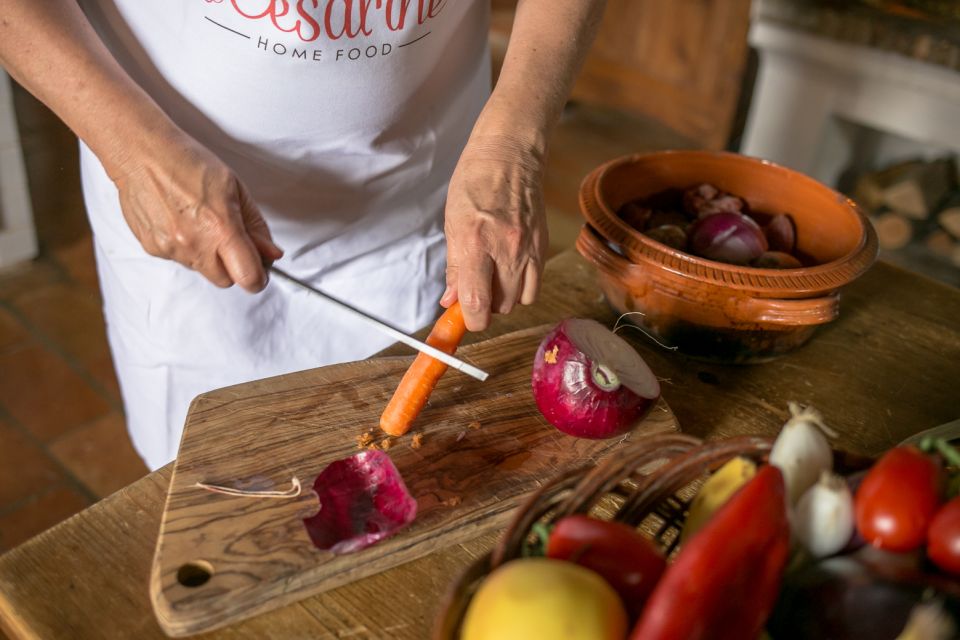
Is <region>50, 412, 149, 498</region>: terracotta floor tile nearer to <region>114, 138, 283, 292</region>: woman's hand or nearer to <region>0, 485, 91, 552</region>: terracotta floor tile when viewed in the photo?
<region>0, 485, 91, 552</region>: terracotta floor tile

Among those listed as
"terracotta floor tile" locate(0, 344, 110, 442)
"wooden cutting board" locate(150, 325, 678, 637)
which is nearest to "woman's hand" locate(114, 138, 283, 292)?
"wooden cutting board" locate(150, 325, 678, 637)

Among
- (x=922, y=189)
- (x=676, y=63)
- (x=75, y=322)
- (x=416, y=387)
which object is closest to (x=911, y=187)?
(x=922, y=189)

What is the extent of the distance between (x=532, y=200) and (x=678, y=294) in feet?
0.74

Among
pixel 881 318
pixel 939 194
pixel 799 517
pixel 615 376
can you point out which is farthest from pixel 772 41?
pixel 799 517

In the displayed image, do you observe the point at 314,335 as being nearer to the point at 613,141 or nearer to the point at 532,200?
the point at 532,200

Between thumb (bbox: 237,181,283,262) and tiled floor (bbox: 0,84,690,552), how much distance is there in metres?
1.31

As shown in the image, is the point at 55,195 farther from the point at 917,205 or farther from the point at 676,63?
the point at 917,205

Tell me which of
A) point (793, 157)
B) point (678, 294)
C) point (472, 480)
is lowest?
point (793, 157)

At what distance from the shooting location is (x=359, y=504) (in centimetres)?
91

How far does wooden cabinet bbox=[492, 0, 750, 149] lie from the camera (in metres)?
3.23

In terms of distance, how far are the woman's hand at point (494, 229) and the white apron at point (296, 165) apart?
8.2 inches

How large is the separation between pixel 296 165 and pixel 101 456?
1.33 m

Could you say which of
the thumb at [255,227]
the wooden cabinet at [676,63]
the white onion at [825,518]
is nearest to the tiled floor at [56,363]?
the wooden cabinet at [676,63]

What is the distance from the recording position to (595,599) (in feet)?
1.86
